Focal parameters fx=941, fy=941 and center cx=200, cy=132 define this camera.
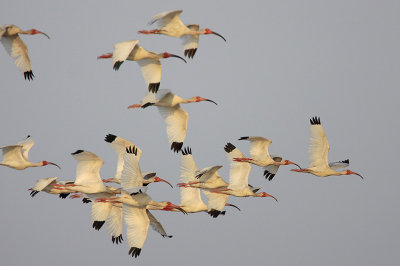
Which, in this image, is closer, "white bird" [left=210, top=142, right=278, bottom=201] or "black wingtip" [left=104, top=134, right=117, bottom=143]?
"black wingtip" [left=104, top=134, right=117, bottom=143]

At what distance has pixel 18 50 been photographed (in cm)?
3244

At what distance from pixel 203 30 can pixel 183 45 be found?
88 centimetres

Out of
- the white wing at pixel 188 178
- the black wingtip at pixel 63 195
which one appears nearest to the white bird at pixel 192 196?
the white wing at pixel 188 178

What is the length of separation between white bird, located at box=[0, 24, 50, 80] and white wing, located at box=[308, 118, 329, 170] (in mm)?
10403

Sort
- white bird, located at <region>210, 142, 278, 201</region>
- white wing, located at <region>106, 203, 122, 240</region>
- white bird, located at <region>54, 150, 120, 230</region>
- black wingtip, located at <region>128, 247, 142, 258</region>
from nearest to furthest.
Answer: black wingtip, located at <region>128, 247, 142, 258</region> < white bird, located at <region>54, 150, 120, 230</region> < white bird, located at <region>210, 142, 278, 201</region> < white wing, located at <region>106, 203, 122, 240</region>

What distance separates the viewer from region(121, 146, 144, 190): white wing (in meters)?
30.2

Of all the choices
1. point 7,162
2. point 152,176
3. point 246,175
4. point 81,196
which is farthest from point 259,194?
point 7,162

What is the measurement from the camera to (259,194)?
36.5 metres

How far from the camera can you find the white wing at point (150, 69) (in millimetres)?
33219

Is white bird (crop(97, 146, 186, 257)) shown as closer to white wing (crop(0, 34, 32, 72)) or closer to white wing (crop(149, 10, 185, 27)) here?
white wing (crop(149, 10, 185, 27))

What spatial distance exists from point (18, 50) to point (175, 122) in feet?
19.8

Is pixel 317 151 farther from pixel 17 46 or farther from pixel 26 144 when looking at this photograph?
pixel 17 46

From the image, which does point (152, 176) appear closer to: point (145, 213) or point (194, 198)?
point (194, 198)

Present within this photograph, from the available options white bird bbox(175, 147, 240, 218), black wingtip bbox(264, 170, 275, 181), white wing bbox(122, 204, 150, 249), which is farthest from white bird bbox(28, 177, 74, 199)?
black wingtip bbox(264, 170, 275, 181)
